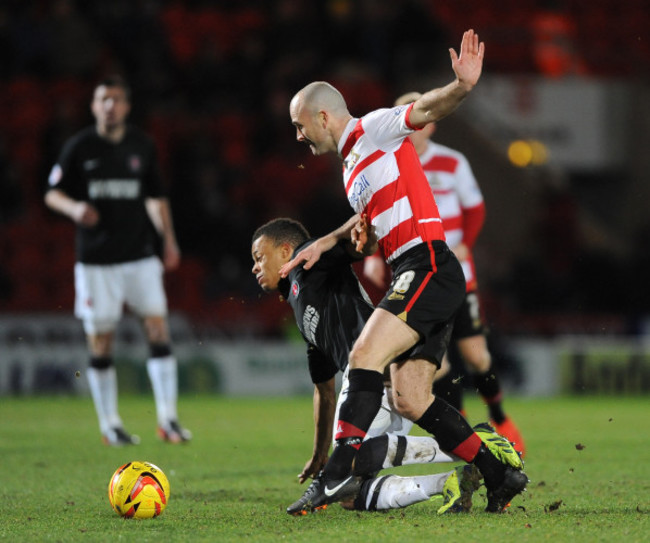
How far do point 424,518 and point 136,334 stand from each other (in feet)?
28.6

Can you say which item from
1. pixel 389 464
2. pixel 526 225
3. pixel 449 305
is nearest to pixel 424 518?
pixel 389 464

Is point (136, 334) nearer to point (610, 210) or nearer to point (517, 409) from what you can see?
point (517, 409)

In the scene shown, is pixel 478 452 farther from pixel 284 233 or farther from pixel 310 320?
pixel 284 233

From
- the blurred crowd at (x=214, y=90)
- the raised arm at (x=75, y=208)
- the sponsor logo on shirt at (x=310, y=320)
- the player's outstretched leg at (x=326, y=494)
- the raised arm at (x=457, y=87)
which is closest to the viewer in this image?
the raised arm at (x=457, y=87)

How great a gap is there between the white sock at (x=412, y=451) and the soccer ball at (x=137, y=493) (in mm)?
981

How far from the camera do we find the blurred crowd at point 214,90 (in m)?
13.7

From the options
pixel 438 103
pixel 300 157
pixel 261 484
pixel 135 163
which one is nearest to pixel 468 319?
pixel 261 484

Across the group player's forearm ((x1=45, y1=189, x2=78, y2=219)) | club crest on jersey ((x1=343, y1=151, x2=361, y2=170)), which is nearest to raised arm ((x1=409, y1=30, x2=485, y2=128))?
club crest on jersey ((x1=343, y1=151, x2=361, y2=170))

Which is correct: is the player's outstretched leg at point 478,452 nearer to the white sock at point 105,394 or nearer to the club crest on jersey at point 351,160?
the club crest on jersey at point 351,160

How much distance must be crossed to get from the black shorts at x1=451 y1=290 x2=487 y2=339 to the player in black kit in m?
2.06

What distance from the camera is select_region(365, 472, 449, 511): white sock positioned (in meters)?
4.61

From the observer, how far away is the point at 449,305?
4.60 metres

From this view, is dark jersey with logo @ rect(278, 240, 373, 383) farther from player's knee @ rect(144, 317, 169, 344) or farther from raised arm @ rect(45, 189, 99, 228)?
player's knee @ rect(144, 317, 169, 344)

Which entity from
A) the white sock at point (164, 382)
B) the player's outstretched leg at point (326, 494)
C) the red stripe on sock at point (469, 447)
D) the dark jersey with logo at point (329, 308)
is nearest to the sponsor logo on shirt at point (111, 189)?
the white sock at point (164, 382)
